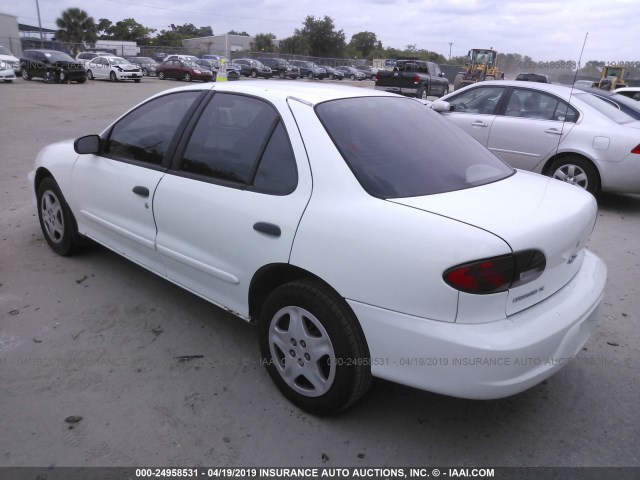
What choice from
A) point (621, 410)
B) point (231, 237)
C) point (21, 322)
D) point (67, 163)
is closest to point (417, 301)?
point (231, 237)

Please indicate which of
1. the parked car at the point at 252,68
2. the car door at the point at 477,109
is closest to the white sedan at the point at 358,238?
the car door at the point at 477,109

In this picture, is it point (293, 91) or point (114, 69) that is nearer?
point (293, 91)

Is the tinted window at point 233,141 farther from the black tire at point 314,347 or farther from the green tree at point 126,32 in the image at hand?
the green tree at point 126,32

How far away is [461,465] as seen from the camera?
7.62 ft

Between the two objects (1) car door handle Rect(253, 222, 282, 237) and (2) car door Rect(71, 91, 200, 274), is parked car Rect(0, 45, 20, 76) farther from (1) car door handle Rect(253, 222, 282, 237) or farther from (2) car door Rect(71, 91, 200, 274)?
(1) car door handle Rect(253, 222, 282, 237)

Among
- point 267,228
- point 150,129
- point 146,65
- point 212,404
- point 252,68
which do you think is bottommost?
point 146,65

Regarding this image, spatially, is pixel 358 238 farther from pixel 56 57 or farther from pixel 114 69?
pixel 114 69

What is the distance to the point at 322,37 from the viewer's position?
253 ft

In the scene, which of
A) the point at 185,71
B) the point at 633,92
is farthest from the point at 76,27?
the point at 633,92

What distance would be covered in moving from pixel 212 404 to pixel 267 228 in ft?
3.24

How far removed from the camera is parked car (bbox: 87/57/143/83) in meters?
28.9

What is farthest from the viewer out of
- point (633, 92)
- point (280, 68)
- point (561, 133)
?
point (280, 68)

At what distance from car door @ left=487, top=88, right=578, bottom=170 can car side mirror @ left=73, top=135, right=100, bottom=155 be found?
524cm

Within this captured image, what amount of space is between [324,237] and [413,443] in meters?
1.10
